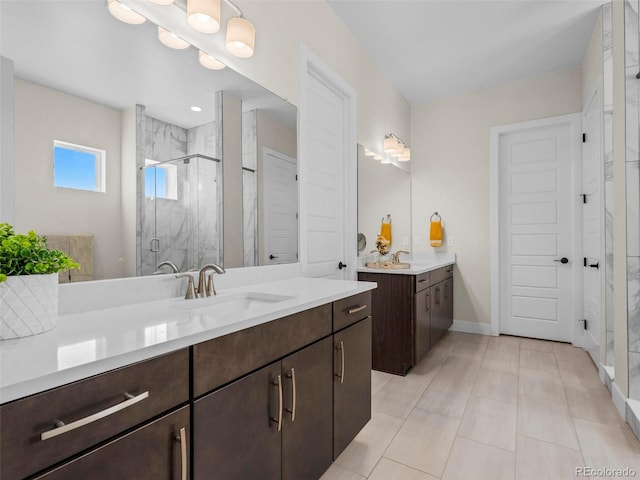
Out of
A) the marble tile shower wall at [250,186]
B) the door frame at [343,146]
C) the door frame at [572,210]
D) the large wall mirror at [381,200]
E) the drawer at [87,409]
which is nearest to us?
the drawer at [87,409]

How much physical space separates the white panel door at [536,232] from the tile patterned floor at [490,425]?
2.22 ft

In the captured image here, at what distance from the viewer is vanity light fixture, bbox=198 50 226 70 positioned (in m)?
1.53

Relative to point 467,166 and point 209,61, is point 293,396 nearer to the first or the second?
point 209,61

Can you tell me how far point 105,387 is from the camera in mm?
670

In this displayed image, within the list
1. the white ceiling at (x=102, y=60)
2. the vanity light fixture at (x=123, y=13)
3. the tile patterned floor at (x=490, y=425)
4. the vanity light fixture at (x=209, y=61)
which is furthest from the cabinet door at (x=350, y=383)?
the vanity light fixture at (x=123, y=13)

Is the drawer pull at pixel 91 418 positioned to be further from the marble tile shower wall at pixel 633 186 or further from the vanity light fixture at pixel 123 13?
the marble tile shower wall at pixel 633 186

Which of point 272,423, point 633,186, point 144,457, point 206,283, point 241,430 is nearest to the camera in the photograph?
point 144,457

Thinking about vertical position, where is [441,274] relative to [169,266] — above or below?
below

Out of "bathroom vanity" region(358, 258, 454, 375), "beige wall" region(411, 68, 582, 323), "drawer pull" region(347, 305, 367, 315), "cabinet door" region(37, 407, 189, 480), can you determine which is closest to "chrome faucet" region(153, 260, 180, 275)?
"cabinet door" region(37, 407, 189, 480)

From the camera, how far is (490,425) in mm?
1952

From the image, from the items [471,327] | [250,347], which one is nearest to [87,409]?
[250,347]

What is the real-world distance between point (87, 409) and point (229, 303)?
0.82m

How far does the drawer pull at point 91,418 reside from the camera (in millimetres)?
585

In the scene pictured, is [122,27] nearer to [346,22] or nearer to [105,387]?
[105,387]
